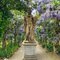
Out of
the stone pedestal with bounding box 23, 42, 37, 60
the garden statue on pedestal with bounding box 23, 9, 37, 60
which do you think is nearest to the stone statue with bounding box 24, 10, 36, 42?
the garden statue on pedestal with bounding box 23, 9, 37, 60

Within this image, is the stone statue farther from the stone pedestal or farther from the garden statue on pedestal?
the stone pedestal

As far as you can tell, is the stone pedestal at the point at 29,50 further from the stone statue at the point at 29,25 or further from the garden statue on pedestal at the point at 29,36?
the stone statue at the point at 29,25

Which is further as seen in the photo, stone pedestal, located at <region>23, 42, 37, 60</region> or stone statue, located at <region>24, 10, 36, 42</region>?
stone pedestal, located at <region>23, 42, 37, 60</region>

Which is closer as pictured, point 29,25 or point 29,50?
point 29,25

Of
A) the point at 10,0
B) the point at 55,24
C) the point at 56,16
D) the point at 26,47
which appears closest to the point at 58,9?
the point at 56,16

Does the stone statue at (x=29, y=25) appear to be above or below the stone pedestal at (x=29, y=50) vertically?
above

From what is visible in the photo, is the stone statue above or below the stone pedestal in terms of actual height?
above

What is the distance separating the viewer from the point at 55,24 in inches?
741

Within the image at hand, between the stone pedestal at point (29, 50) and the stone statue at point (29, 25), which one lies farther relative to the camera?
the stone pedestal at point (29, 50)

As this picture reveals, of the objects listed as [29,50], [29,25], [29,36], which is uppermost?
[29,25]

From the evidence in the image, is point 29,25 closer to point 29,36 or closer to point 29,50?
point 29,36

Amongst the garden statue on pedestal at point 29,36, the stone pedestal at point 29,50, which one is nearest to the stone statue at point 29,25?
the garden statue on pedestal at point 29,36

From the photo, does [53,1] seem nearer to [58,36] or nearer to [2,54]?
[58,36]

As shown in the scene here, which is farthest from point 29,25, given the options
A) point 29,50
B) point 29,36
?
point 29,50
